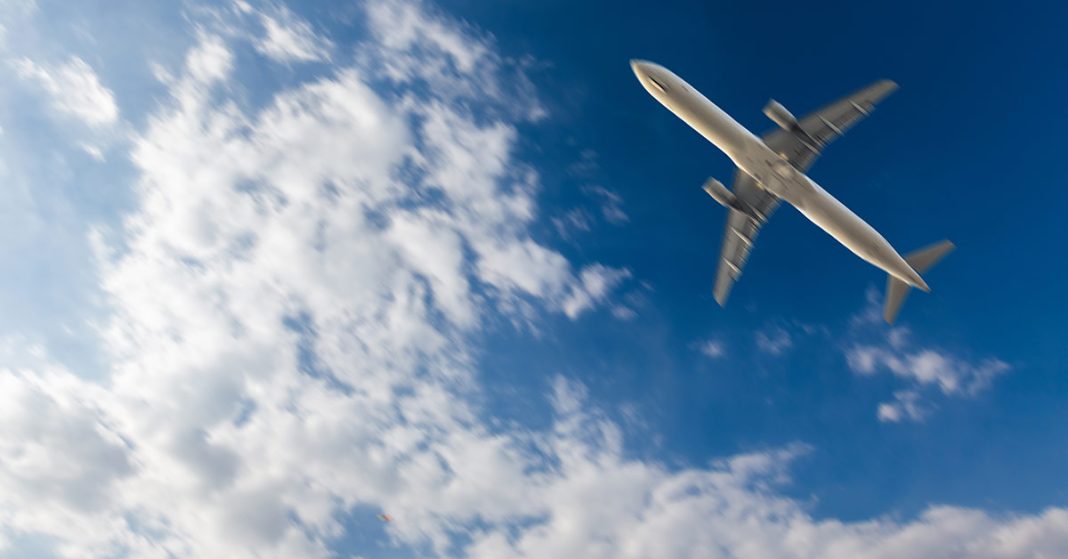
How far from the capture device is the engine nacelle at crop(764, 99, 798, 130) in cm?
6756

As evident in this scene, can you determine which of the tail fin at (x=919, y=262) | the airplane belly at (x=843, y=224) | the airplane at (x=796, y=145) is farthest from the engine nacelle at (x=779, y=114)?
the tail fin at (x=919, y=262)

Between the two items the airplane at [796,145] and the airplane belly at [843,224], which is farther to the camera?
the airplane belly at [843,224]

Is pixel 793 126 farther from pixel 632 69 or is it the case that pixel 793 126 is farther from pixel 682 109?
pixel 632 69

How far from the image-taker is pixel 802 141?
69000 mm

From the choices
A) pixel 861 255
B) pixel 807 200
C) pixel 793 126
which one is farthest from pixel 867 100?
pixel 861 255

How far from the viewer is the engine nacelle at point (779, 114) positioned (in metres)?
67.6

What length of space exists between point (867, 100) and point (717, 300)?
103 feet

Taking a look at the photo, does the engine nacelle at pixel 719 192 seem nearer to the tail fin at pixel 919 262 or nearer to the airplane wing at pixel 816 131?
the airplane wing at pixel 816 131

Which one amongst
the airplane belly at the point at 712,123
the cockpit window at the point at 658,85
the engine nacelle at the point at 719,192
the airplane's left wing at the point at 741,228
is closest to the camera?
the airplane belly at the point at 712,123

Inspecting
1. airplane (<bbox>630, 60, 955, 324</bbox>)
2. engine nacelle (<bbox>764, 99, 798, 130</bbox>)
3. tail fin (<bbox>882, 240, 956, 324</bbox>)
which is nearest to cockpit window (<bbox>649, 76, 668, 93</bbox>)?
airplane (<bbox>630, 60, 955, 324</bbox>)

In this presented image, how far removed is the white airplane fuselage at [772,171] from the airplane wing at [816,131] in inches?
114

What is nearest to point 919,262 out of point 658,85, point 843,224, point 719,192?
point 843,224

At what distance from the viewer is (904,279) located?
230 ft

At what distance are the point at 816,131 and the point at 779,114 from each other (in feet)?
17.9
